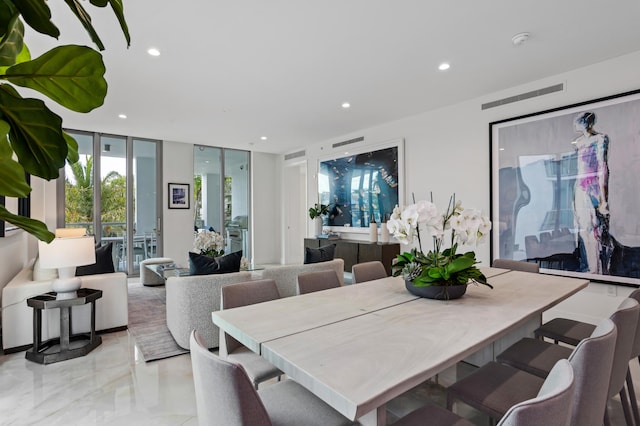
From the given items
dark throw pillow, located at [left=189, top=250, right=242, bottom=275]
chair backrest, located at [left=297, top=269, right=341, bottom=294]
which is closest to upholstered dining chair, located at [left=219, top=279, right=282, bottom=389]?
chair backrest, located at [left=297, top=269, right=341, bottom=294]

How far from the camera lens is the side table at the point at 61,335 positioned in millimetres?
2865

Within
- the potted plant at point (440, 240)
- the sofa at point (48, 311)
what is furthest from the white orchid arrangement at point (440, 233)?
the sofa at point (48, 311)

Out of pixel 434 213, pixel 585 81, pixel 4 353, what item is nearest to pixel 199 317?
pixel 4 353

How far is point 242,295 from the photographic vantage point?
204 cm

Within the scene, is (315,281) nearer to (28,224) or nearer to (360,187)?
(28,224)

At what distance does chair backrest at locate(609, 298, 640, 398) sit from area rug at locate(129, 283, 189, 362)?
121 inches

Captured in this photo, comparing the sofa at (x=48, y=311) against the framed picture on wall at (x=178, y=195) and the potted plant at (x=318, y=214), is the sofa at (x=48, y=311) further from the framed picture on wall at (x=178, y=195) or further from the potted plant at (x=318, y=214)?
the potted plant at (x=318, y=214)

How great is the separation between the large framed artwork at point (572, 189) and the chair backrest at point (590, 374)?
9.46ft

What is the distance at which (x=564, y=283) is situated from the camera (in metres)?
2.26

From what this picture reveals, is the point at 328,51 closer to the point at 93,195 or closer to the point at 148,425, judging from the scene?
the point at 148,425

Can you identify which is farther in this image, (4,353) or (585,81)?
(585,81)

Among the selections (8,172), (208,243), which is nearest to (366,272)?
(208,243)

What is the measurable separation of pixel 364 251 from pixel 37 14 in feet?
17.6

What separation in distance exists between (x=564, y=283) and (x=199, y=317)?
115 inches
